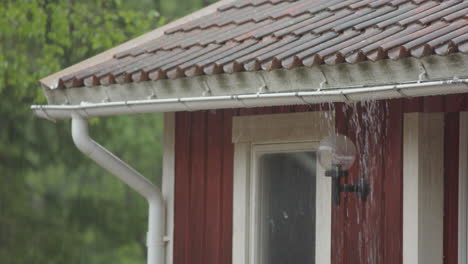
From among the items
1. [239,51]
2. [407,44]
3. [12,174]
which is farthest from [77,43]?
[407,44]

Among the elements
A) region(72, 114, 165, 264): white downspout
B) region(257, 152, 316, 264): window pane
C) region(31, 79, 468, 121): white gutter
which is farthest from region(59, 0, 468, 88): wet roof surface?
region(257, 152, 316, 264): window pane

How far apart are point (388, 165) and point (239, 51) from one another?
1139 mm

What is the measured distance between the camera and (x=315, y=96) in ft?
20.9

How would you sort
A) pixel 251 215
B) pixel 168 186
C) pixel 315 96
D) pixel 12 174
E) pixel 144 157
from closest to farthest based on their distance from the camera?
pixel 315 96, pixel 251 215, pixel 168 186, pixel 12 174, pixel 144 157

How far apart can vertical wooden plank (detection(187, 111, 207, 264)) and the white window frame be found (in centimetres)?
34

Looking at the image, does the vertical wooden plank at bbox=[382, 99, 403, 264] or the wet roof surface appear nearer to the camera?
the wet roof surface

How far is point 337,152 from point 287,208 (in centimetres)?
106

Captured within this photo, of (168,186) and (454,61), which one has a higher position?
(454,61)

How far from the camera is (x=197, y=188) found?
825cm

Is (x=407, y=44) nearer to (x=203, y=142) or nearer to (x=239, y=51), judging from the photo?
(x=239, y=51)

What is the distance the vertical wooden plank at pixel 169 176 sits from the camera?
329 inches

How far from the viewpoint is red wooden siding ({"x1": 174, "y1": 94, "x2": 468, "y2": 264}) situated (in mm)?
6789

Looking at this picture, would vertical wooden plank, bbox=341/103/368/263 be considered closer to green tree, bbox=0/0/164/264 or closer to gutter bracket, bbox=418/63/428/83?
gutter bracket, bbox=418/63/428/83

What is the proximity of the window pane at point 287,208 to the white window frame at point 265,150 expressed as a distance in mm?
68
